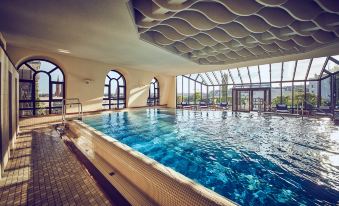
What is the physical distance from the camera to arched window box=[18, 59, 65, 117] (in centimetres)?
762

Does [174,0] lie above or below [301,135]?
above

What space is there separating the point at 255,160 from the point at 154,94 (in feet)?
40.2

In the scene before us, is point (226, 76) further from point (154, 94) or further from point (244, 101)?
point (154, 94)

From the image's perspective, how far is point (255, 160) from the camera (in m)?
3.92

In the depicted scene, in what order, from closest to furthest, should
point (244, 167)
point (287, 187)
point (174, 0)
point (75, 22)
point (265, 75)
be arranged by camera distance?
1. point (287, 187)
2. point (244, 167)
3. point (174, 0)
4. point (75, 22)
5. point (265, 75)

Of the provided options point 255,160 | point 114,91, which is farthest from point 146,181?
point 114,91

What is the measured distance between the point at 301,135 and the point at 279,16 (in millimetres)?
4147

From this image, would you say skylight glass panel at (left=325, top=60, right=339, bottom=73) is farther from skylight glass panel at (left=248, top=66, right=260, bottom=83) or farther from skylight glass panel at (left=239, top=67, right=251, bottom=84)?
skylight glass panel at (left=239, top=67, right=251, bottom=84)

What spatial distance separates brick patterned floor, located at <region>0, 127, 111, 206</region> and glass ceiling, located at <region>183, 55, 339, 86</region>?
43.7ft

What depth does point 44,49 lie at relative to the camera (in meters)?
7.27

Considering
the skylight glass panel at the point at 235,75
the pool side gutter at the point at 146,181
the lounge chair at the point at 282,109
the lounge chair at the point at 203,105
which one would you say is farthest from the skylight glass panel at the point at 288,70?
the pool side gutter at the point at 146,181

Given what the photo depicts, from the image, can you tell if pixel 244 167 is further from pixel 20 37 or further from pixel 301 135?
pixel 20 37

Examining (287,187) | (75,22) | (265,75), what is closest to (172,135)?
(287,187)

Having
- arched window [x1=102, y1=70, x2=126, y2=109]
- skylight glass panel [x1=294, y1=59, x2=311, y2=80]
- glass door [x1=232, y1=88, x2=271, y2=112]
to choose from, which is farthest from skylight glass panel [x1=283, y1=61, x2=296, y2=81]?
arched window [x1=102, y1=70, x2=126, y2=109]
